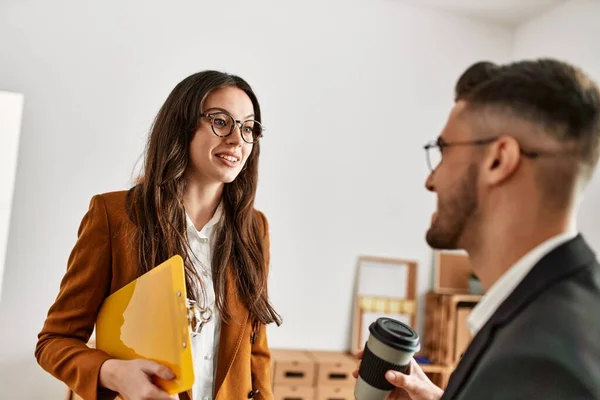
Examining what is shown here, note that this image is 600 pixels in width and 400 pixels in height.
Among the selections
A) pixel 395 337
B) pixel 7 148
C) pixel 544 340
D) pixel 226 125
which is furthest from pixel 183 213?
pixel 7 148

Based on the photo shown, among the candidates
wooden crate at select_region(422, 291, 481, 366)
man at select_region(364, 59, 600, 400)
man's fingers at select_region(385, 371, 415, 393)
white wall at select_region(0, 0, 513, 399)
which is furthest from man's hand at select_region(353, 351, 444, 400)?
wooden crate at select_region(422, 291, 481, 366)

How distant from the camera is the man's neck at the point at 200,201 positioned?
1585mm

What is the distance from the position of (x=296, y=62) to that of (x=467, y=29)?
57.5 inches

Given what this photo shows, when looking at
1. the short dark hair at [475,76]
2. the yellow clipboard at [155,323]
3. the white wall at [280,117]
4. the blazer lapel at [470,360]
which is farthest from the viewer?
the white wall at [280,117]

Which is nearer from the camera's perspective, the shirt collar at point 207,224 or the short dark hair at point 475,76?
the short dark hair at point 475,76

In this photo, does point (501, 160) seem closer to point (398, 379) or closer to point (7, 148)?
point (398, 379)

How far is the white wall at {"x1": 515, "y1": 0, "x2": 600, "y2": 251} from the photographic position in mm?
3529

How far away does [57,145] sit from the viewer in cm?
338

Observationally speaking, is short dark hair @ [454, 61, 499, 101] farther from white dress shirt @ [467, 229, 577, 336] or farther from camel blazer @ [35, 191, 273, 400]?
camel blazer @ [35, 191, 273, 400]

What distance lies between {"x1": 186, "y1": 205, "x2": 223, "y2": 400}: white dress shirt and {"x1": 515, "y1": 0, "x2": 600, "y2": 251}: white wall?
284 centimetres

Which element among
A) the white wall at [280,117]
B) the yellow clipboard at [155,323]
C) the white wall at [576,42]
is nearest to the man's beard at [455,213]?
the yellow clipboard at [155,323]

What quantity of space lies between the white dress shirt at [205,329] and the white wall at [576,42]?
2.84 m

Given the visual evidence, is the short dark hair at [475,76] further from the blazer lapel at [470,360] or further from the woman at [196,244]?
the woman at [196,244]

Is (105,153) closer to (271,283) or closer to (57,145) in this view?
(57,145)
